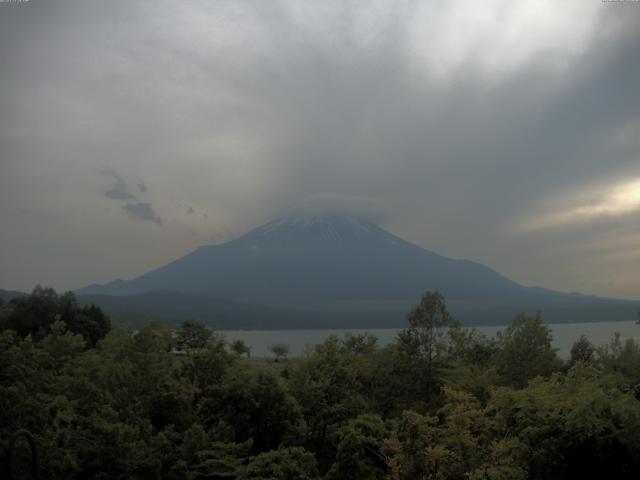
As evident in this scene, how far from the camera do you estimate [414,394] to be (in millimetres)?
21719

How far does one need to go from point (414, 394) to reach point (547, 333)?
6.33m

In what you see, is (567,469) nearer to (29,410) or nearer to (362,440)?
(362,440)

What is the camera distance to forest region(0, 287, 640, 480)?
12711mm

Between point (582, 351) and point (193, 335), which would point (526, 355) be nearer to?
point (582, 351)

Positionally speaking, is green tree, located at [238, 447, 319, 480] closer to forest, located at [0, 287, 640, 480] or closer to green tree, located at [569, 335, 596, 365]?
forest, located at [0, 287, 640, 480]

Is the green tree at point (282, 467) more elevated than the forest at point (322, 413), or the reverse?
the forest at point (322, 413)

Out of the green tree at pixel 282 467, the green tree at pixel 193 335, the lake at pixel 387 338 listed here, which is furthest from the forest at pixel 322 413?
the lake at pixel 387 338

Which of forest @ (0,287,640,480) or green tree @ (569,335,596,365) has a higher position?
green tree @ (569,335,596,365)

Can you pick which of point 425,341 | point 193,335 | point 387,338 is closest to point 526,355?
point 425,341

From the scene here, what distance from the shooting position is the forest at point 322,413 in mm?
12711

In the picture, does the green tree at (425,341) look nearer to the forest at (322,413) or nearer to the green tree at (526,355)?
the forest at (322,413)

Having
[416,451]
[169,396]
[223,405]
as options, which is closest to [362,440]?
[416,451]

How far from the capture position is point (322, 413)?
738 inches

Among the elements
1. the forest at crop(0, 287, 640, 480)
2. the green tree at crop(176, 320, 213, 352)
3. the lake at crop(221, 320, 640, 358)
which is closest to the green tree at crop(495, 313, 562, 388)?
the forest at crop(0, 287, 640, 480)
